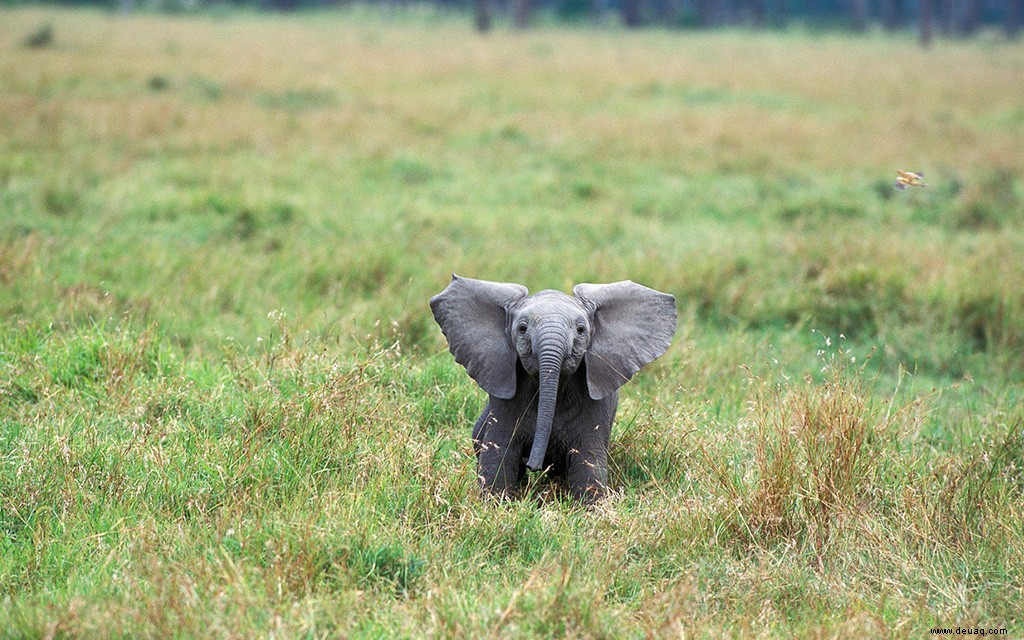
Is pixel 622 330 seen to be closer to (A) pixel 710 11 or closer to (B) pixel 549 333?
(B) pixel 549 333

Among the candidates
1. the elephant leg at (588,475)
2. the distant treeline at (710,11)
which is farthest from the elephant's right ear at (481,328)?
the distant treeline at (710,11)

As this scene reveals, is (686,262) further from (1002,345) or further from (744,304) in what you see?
(1002,345)

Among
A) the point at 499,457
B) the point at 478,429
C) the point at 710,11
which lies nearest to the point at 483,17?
the point at 710,11

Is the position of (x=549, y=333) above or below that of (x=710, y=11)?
below

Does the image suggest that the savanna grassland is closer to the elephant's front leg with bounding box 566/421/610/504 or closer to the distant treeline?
the elephant's front leg with bounding box 566/421/610/504

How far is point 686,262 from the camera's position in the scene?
308 inches

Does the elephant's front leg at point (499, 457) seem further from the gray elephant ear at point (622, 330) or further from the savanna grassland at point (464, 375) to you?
the gray elephant ear at point (622, 330)

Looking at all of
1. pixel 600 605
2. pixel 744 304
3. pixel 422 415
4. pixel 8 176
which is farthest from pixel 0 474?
pixel 8 176

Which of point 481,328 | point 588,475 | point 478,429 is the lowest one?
point 588,475

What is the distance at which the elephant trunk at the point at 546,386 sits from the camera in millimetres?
3723

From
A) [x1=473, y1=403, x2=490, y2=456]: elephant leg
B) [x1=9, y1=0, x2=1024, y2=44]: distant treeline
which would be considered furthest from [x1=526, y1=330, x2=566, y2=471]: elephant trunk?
[x1=9, y1=0, x2=1024, y2=44]: distant treeline

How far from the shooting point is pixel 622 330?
4.13 meters

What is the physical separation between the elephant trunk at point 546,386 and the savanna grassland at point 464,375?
28cm

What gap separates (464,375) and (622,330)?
1.35m
